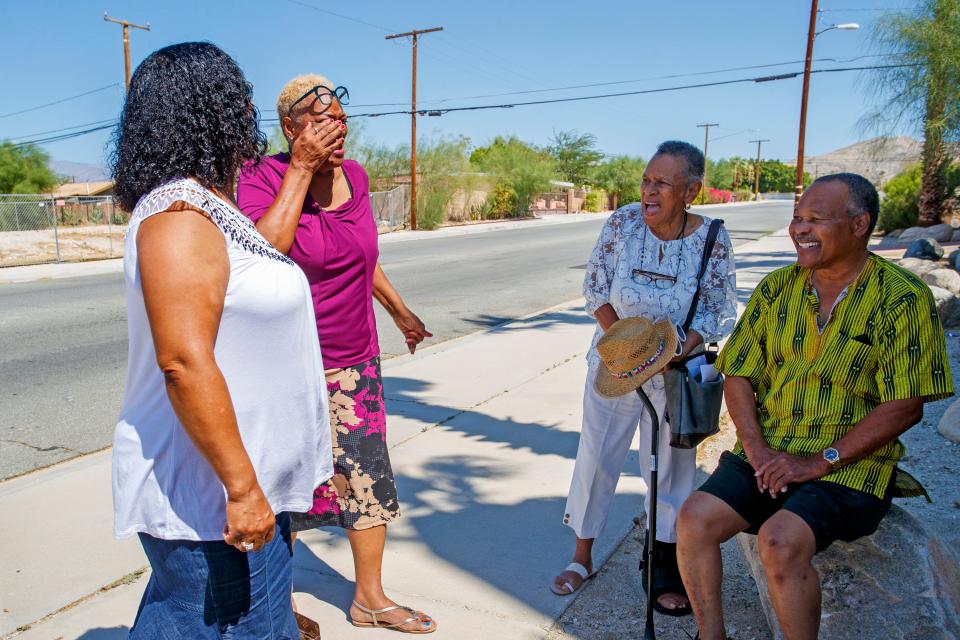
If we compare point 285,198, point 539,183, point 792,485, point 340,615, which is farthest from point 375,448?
point 539,183

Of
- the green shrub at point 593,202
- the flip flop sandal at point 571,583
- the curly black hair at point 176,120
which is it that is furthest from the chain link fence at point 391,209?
the curly black hair at point 176,120

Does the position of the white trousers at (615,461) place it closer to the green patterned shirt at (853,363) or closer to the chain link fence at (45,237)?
the green patterned shirt at (853,363)

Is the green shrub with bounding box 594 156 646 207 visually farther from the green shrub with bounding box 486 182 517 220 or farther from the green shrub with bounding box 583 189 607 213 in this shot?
the green shrub with bounding box 486 182 517 220

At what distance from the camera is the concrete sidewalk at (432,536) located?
2.97 meters

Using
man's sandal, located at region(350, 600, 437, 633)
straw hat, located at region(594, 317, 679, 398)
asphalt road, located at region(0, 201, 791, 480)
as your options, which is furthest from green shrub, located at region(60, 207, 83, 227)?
straw hat, located at region(594, 317, 679, 398)

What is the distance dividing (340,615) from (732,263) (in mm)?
2046

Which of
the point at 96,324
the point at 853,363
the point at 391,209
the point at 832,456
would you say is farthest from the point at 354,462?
the point at 391,209

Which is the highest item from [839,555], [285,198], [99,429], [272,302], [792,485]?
[285,198]

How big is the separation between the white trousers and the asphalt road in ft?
11.3

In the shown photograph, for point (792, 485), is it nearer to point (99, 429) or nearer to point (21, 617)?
point (21, 617)

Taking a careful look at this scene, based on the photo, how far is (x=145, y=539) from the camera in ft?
5.57

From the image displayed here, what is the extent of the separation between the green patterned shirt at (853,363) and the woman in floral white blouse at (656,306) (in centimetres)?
33


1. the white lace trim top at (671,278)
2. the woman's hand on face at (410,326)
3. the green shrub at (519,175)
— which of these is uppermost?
the green shrub at (519,175)

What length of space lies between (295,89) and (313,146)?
0.30 meters
